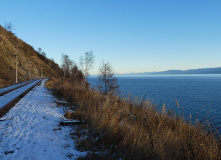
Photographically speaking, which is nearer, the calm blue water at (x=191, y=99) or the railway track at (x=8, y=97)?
the railway track at (x=8, y=97)

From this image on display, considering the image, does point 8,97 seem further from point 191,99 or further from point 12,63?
point 191,99

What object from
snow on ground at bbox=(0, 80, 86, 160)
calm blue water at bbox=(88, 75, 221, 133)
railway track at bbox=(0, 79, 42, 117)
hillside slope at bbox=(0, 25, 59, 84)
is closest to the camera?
snow on ground at bbox=(0, 80, 86, 160)

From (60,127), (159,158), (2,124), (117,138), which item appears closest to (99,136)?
(117,138)

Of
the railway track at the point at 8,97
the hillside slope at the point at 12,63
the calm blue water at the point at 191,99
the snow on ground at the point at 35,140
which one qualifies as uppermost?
the hillside slope at the point at 12,63

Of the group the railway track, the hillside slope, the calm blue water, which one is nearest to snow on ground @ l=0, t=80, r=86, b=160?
the railway track

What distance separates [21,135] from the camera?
12.9 feet

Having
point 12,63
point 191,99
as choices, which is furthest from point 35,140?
point 12,63

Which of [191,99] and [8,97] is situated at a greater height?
[8,97]

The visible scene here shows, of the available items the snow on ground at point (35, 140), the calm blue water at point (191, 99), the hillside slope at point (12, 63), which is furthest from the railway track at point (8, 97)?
the hillside slope at point (12, 63)

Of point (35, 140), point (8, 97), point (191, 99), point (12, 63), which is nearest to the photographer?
point (35, 140)

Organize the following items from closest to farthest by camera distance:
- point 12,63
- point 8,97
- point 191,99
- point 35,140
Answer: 1. point 35,140
2. point 8,97
3. point 191,99
4. point 12,63

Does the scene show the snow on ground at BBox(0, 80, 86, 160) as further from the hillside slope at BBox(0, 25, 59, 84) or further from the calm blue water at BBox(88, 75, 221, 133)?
the hillside slope at BBox(0, 25, 59, 84)

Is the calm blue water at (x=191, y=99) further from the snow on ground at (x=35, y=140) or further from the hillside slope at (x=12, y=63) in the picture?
the hillside slope at (x=12, y=63)

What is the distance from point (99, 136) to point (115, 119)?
0.75 metres
